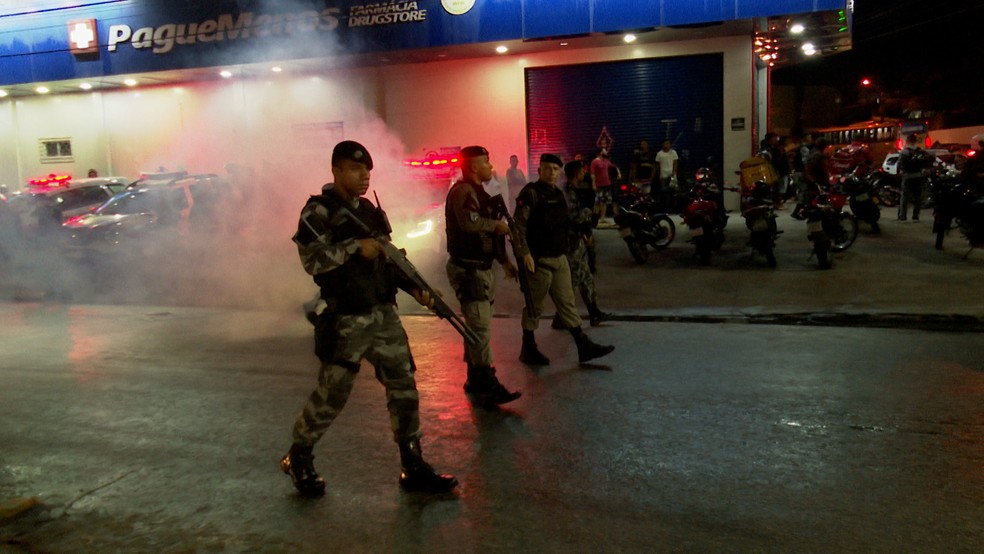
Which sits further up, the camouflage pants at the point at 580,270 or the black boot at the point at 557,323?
the camouflage pants at the point at 580,270

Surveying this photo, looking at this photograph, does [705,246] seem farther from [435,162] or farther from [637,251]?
[435,162]

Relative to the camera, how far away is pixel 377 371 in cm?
390

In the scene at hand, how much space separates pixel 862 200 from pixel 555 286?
8217mm

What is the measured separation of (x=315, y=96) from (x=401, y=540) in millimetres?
15925

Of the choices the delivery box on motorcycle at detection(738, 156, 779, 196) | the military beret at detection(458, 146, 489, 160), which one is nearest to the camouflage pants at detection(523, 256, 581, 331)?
the military beret at detection(458, 146, 489, 160)

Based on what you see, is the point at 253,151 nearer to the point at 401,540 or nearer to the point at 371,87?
the point at 371,87

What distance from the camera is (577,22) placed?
48.4 feet

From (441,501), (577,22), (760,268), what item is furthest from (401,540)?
(577,22)

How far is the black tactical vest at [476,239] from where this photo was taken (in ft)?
17.5

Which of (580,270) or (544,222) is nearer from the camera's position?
(544,222)

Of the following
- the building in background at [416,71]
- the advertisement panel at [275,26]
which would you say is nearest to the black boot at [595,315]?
the building in background at [416,71]

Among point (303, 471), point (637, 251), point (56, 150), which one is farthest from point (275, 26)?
point (303, 471)

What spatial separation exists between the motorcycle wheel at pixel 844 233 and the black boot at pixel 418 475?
849 centimetres

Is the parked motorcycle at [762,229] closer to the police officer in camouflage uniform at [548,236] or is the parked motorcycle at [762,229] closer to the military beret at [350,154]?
the police officer in camouflage uniform at [548,236]
